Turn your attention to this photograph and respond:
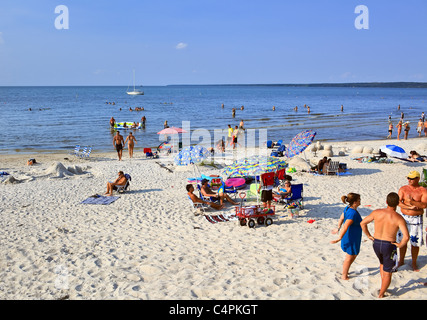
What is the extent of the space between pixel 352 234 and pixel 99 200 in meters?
7.84

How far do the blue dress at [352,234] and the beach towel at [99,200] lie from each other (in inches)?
290

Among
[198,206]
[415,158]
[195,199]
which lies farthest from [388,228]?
[415,158]

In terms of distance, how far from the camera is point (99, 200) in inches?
413

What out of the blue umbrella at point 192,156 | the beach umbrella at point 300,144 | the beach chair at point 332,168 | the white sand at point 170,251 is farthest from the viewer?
the beach chair at point 332,168

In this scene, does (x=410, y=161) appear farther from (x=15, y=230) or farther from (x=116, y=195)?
(x=15, y=230)

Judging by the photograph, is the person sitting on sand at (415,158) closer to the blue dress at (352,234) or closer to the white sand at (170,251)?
the white sand at (170,251)

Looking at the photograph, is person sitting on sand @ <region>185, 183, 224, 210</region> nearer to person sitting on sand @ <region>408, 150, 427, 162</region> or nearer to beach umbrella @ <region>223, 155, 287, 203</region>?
beach umbrella @ <region>223, 155, 287, 203</region>

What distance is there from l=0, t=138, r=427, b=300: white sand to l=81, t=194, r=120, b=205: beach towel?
21 cm

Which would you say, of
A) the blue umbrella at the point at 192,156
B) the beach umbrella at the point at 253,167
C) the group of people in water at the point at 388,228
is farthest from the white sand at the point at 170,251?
the beach umbrella at the point at 253,167

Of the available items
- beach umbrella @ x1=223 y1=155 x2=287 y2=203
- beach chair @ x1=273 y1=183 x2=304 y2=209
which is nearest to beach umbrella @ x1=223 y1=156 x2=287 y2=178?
beach umbrella @ x1=223 y1=155 x2=287 y2=203

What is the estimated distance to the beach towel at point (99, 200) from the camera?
10.3 m

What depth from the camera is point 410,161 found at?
Result: 14.7m

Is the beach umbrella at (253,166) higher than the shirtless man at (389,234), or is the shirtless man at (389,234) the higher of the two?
the beach umbrella at (253,166)
